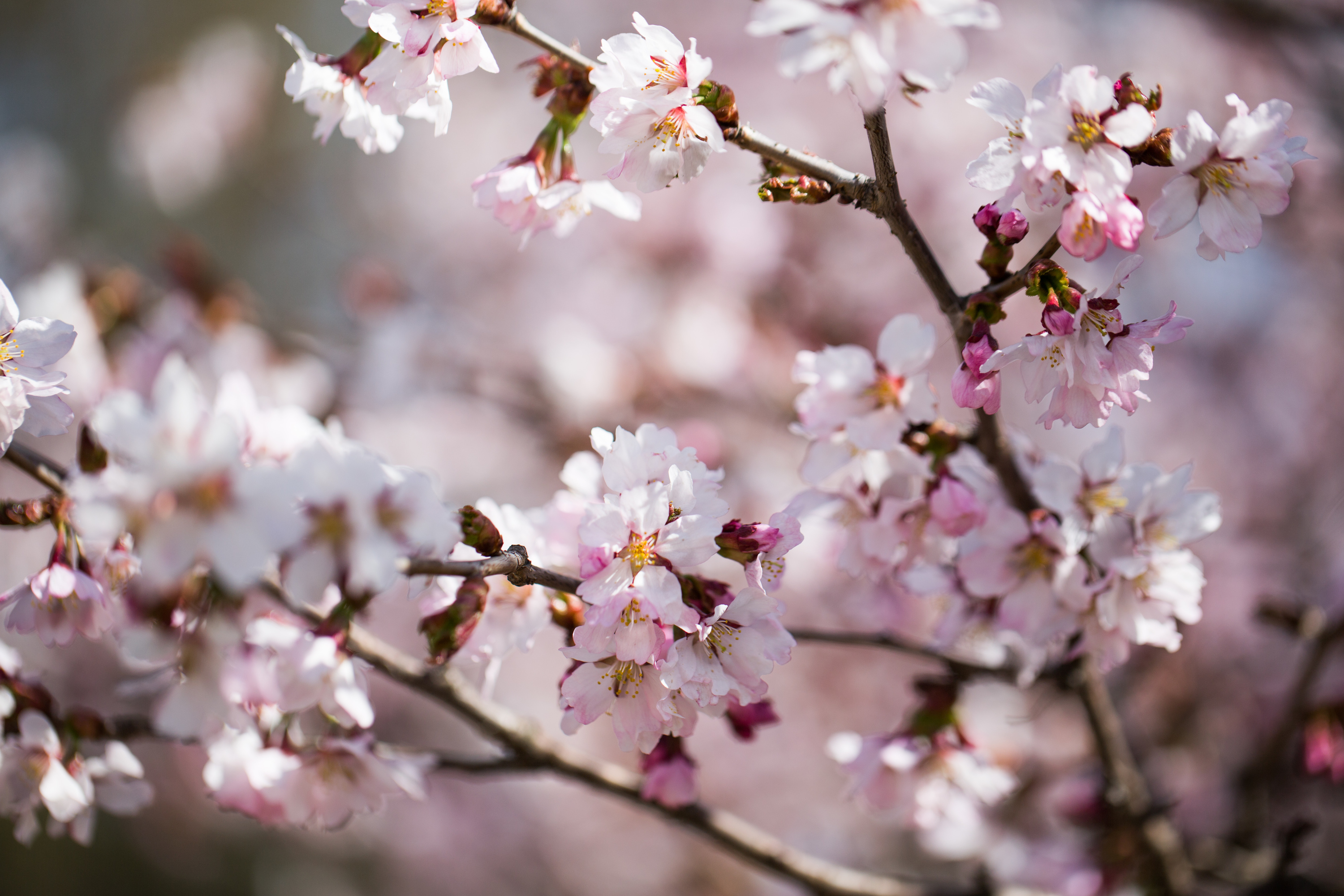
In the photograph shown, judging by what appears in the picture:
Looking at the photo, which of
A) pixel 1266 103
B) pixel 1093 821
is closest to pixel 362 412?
pixel 1093 821

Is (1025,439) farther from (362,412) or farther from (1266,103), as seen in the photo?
(362,412)

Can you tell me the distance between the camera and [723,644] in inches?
34.5

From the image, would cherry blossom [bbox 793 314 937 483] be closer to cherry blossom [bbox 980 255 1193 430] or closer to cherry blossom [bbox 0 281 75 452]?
cherry blossom [bbox 980 255 1193 430]

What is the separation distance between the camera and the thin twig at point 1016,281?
2.78 ft

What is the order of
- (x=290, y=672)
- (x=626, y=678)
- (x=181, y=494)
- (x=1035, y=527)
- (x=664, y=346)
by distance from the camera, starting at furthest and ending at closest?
(x=664, y=346) < (x=1035, y=527) < (x=626, y=678) < (x=290, y=672) < (x=181, y=494)

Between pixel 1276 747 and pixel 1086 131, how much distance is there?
1.44 m

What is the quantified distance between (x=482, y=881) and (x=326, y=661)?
3.96 meters

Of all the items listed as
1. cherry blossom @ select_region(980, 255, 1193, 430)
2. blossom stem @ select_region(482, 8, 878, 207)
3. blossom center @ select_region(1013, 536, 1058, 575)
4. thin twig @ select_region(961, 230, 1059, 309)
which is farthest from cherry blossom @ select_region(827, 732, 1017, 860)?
blossom stem @ select_region(482, 8, 878, 207)

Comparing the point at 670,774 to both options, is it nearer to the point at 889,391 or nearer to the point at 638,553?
the point at 638,553

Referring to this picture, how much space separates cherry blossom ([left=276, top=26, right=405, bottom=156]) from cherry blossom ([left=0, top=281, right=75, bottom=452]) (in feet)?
1.24

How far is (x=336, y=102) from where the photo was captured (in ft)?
3.31

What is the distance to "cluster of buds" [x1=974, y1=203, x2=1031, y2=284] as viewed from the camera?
86 cm

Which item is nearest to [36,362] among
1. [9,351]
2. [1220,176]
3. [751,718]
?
[9,351]

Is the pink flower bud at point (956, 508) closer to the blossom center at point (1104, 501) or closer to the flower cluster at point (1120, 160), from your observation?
the blossom center at point (1104, 501)
